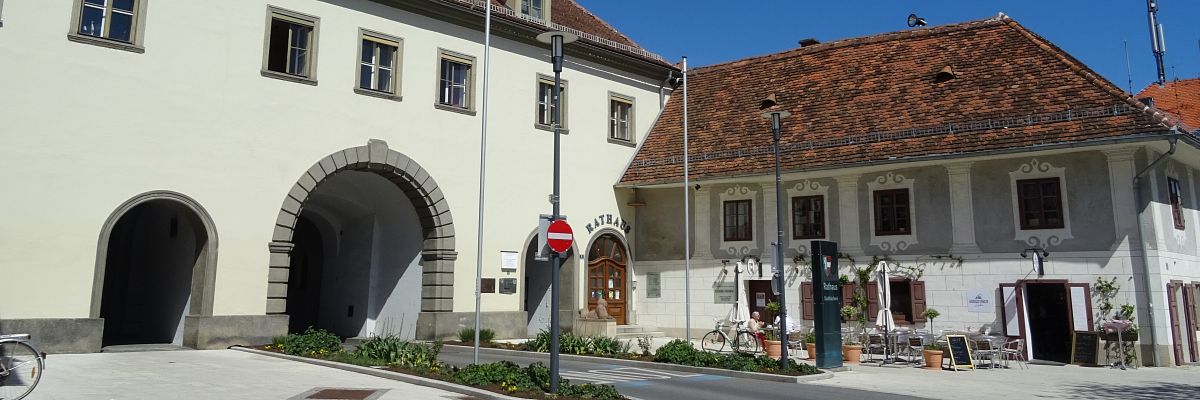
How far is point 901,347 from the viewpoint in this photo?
19.9 metres

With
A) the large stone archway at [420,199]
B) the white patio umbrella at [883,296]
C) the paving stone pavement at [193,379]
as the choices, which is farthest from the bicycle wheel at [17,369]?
the white patio umbrella at [883,296]

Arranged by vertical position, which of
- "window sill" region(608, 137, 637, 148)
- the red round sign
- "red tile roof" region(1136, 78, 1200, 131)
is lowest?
the red round sign

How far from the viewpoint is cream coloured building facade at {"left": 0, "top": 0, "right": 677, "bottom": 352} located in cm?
1683

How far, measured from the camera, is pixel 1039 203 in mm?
20141

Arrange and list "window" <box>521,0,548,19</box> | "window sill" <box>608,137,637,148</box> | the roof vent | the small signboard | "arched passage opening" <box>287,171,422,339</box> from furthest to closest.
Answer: "window sill" <box>608,137,637,148</box> < the small signboard < "window" <box>521,0,548,19</box> < "arched passage opening" <box>287,171,422,339</box> < the roof vent

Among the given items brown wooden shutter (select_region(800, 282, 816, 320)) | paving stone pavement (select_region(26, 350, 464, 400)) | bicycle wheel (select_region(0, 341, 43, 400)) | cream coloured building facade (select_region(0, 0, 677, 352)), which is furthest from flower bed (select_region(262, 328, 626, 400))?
brown wooden shutter (select_region(800, 282, 816, 320))

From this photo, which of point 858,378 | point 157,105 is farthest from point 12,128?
point 858,378

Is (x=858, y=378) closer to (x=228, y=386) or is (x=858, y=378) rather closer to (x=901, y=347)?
(x=901, y=347)

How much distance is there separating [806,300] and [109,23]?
1748 centimetres

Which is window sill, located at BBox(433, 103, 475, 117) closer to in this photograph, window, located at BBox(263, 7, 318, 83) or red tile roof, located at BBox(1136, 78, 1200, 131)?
window, located at BBox(263, 7, 318, 83)

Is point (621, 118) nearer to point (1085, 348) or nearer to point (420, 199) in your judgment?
point (420, 199)

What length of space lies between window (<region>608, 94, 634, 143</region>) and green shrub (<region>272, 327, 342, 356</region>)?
12260mm

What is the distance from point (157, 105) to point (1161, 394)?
19.0 meters

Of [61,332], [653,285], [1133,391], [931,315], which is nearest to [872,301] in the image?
[931,315]
